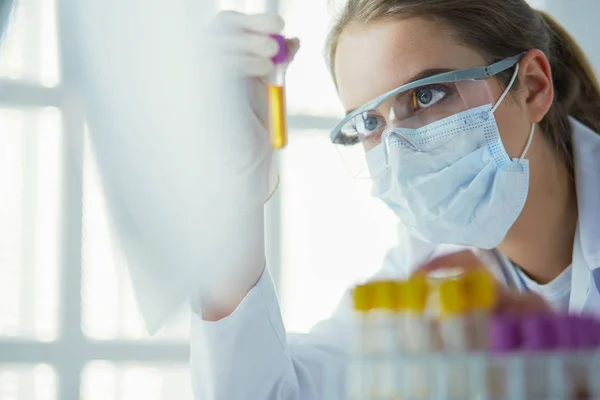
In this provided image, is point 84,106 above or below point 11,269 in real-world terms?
above

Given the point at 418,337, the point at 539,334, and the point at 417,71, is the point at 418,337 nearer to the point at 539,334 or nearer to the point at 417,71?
the point at 539,334

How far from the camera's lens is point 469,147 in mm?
1301

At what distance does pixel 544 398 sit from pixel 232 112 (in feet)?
2.14

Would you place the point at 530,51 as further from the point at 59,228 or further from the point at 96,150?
the point at 59,228

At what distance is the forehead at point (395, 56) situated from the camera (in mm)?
1292

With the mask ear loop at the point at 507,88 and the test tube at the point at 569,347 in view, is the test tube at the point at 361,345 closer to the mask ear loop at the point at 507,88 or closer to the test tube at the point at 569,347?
the test tube at the point at 569,347

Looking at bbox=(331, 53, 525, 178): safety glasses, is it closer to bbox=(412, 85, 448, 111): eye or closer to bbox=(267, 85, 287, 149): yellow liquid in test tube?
bbox=(412, 85, 448, 111): eye

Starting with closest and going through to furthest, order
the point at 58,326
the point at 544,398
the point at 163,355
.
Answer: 1. the point at 544,398
2. the point at 58,326
3. the point at 163,355

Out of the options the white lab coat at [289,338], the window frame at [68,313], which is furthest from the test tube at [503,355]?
the window frame at [68,313]

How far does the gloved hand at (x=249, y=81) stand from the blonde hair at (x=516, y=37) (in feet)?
1.23

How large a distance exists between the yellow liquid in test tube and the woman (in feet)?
0.85

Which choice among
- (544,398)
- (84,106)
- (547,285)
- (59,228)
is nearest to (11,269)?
(59,228)

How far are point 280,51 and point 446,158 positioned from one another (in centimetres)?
41

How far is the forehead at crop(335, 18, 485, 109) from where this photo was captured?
4.24 ft
